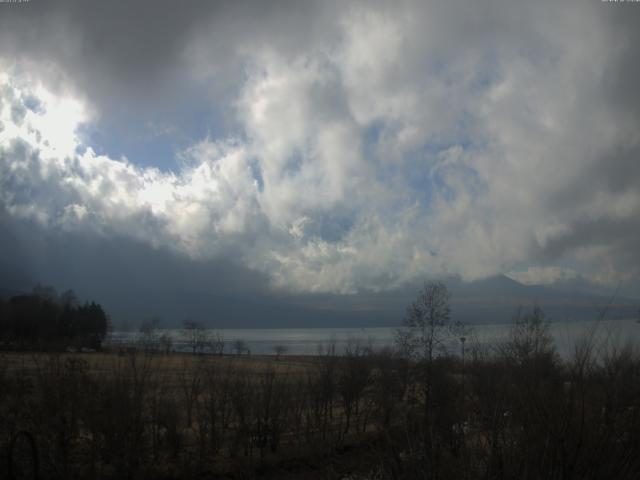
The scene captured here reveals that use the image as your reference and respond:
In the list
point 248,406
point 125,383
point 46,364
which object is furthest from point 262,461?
point 46,364

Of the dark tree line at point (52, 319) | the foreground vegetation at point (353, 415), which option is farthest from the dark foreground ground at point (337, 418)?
the dark tree line at point (52, 319)

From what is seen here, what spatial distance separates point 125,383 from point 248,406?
10519 millimetres

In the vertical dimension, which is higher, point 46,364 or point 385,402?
point 46,364

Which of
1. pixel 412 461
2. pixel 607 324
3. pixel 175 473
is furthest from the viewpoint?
pixel 175 473

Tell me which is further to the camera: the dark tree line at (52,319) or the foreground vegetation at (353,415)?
the dark tree line at (52,319)

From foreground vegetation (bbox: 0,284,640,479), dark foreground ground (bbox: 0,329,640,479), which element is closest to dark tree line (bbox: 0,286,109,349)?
foreground vegetation (bbox: 0,284,640,479)

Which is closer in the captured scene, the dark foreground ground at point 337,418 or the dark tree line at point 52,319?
the dark foreground ground at point 337,418

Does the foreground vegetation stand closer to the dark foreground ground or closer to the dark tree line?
the dark foreground ground

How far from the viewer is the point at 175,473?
23781 mm

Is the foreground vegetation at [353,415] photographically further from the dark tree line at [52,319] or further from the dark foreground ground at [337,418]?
the dark tree line at [52,319]

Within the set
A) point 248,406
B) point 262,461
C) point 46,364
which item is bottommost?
point 262,461

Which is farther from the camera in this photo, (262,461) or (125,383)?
(262,461)

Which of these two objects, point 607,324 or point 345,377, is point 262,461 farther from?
point 607,324

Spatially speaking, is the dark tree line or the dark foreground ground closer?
the dark foreground ground
